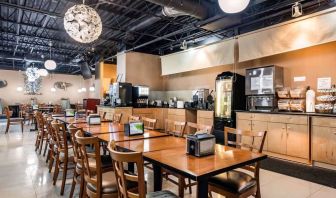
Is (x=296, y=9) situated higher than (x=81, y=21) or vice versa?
(x=296, y=9)

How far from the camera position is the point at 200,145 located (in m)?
1.80

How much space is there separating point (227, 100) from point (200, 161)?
429 cm

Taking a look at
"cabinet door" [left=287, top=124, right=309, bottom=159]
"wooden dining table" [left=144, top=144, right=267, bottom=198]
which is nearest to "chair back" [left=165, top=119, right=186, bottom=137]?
"wooden dining table" [left=144, top=144, right=267, bottom=198]

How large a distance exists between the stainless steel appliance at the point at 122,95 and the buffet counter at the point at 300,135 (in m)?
4.45

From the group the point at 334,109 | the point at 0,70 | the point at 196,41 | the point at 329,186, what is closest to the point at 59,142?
the point at 329,186

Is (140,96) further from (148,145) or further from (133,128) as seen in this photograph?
(148,145)

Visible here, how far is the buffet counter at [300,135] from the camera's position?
3.74 meters

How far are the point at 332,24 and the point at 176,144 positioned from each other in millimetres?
3871

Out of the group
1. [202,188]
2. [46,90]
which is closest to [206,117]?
[202,188]

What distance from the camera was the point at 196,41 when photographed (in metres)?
7.45

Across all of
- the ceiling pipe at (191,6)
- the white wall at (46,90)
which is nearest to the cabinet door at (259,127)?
the ceiling pipe at (191,6)

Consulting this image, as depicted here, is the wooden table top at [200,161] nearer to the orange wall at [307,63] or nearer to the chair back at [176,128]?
the chair back at [176,128]

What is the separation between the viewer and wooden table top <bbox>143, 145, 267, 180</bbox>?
1438 mm

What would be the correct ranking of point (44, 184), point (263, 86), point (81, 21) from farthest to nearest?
1. point (263, 86)
2. point (44, 184)
3. point (81, 21)
